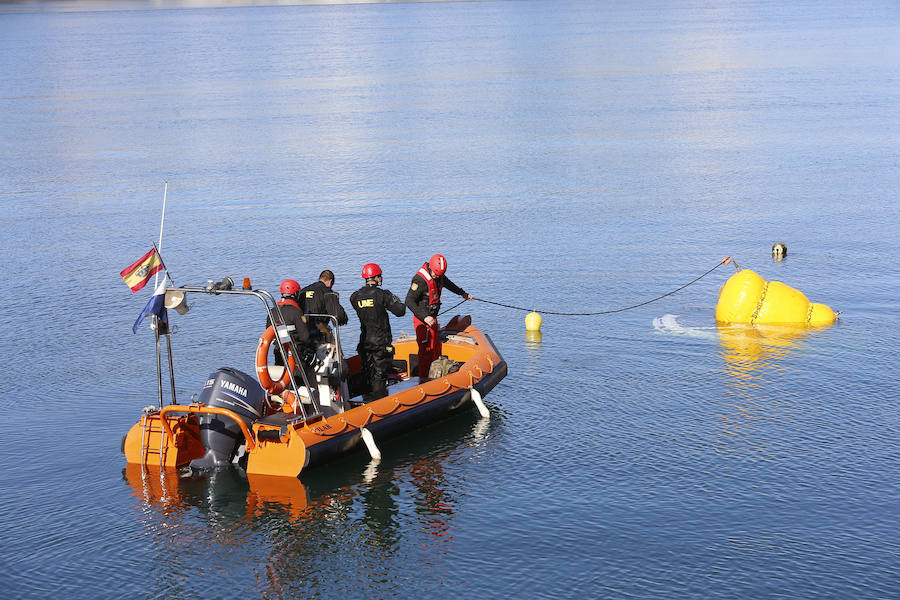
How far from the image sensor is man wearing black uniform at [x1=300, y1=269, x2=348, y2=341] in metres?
13.1

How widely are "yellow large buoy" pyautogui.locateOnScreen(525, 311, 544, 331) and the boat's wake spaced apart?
6.47 ft

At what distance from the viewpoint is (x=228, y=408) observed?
12.0 m

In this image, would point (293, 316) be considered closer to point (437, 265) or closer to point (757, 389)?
point (437, 265)

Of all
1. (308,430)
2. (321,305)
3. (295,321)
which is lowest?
(308,430)

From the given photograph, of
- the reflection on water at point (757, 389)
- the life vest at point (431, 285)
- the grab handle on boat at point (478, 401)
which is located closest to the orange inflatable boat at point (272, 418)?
the grab handle on boat at point (478, 401)

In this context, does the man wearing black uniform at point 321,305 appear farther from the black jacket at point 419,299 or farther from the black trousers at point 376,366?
the black jacket at point 419,299

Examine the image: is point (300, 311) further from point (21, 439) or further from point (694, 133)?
point (694, 133)

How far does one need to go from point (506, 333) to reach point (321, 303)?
20.1 feet

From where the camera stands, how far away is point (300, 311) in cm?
1262

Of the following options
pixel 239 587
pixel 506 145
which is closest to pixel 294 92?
pixel 506 145

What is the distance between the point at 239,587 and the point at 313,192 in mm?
21911

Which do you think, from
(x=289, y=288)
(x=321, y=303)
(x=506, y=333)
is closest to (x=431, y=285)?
(x=321, y=303)

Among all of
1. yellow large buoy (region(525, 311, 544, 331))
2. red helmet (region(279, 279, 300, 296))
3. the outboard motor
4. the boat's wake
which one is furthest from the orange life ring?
the boat's wake

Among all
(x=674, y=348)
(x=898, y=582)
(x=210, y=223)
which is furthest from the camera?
(x=210, y=223)
